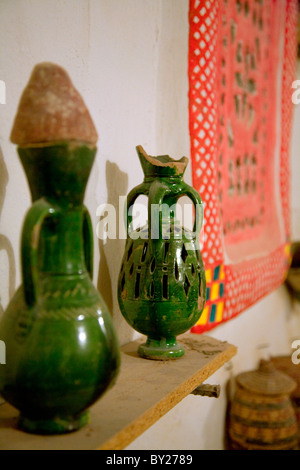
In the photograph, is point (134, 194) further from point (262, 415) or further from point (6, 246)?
point (262, 415)

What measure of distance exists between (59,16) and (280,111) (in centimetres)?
150

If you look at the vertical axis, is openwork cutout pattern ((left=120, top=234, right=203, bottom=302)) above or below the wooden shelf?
above

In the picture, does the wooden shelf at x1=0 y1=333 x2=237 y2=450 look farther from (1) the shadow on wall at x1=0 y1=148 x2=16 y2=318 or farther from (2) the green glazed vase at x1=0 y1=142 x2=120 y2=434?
(1) the shadow on wall at x1=0 y1=148 x2=16 y2=318

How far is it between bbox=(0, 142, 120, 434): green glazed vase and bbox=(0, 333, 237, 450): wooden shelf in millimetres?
22

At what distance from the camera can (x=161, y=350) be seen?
2.87ft

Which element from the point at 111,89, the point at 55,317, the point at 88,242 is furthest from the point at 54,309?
the point at 111,89

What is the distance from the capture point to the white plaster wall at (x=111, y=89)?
69 centimetres

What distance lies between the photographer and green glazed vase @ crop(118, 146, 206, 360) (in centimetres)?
82

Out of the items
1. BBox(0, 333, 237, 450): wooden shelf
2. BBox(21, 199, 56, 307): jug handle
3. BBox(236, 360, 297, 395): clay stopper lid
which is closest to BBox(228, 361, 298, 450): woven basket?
BBox(236, 360, 297, 395): clay stopper lid

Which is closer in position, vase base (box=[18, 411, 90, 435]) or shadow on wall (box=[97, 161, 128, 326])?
vase base (box=[18, 411, 90, 435])

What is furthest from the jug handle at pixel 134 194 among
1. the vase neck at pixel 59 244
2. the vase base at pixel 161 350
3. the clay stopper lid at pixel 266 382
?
the clay stopper lid at pixel 266 382
